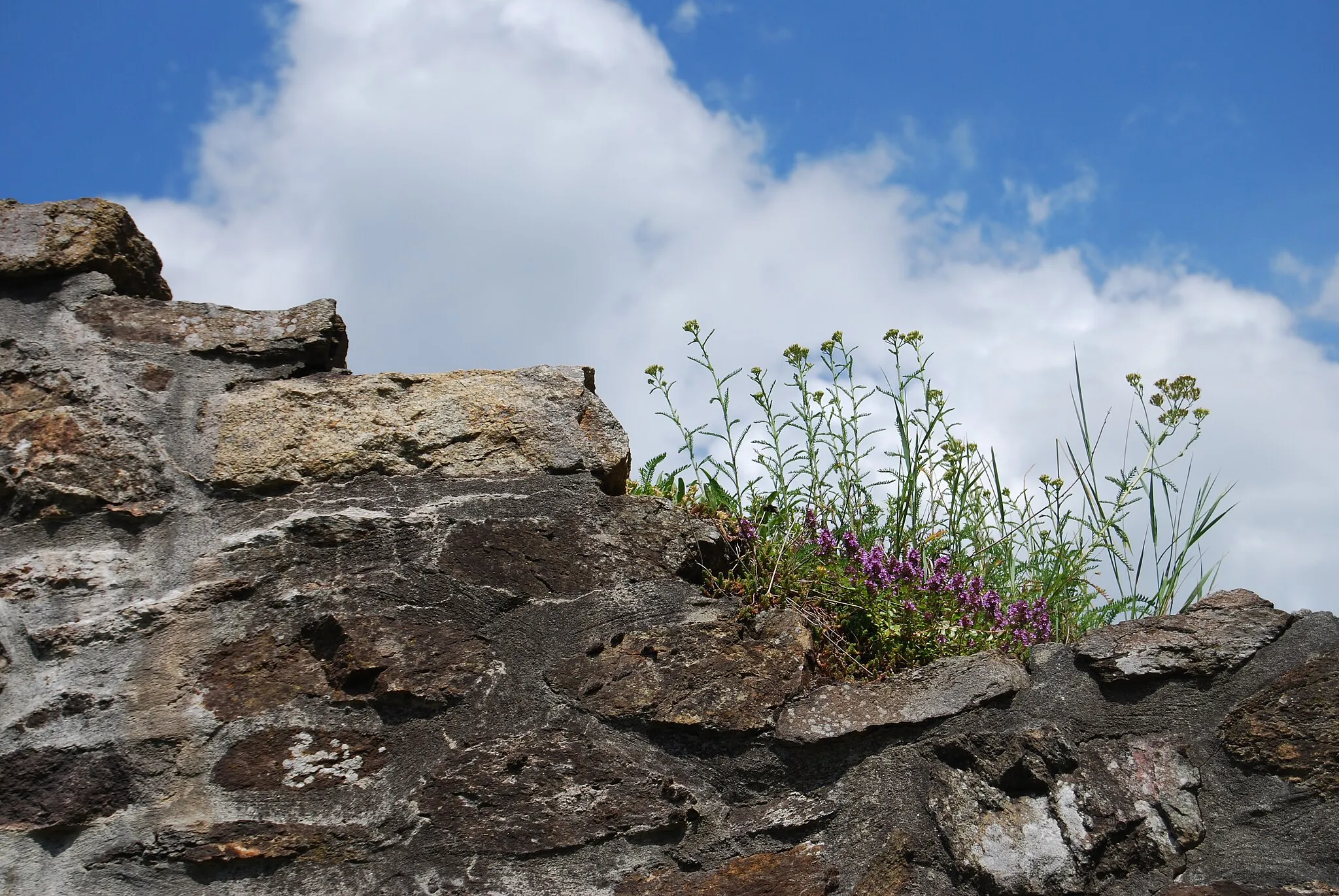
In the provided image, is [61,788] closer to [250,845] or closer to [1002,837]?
[250,845]

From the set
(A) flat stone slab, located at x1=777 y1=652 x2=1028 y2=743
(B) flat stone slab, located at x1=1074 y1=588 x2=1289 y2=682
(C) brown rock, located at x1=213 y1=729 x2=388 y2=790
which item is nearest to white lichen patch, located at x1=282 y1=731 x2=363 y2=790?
(C) brown rock, located at x1=213 y1=729 x2=388 y2=790

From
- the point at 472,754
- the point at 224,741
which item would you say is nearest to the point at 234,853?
the point at 224,741

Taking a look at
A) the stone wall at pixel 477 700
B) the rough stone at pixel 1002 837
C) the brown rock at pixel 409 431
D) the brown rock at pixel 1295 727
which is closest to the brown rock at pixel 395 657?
the stone wall at pixel 477 700

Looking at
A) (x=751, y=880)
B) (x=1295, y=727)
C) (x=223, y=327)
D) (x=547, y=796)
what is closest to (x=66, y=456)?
(x=223, y=327)

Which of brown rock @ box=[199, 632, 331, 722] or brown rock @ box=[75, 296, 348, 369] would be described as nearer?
brown rock @ box=[199, 632, 331, 722]

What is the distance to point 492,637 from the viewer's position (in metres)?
1.85

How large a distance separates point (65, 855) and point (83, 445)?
690mm

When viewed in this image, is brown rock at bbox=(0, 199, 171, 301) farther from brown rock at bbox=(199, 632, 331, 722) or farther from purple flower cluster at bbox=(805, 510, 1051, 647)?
purple flower cluster at bbox=(805, 510, 1051, 647)

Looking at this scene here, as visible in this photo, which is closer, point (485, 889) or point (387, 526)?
point (485, 889)

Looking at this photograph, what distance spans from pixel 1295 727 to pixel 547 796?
123 centimetres

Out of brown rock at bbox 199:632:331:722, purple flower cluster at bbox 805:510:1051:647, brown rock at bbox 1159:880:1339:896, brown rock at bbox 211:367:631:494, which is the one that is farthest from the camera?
purple flower cluster at bbox 805:510:1051:647

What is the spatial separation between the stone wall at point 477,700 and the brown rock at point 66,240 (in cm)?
2

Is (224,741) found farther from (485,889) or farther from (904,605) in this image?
(904,605)

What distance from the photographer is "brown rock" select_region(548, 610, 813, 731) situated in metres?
1.80
